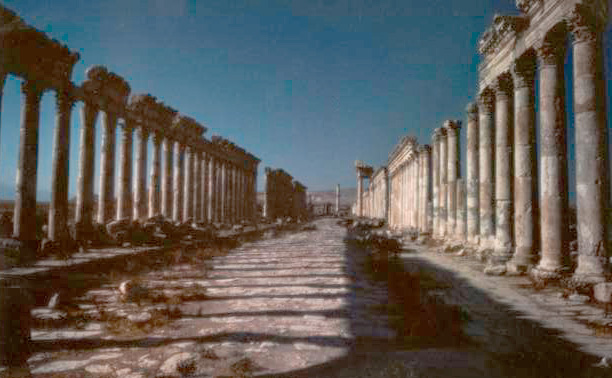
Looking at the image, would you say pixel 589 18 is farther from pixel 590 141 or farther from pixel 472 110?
pixel 472 110

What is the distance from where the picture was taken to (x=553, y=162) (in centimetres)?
1080

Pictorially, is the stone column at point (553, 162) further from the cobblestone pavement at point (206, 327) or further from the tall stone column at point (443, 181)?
the tall stone column at point (443, 181)

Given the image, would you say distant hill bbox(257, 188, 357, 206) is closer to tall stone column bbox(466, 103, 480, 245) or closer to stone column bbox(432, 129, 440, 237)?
stone column bbox(432, 129, 440, 237)

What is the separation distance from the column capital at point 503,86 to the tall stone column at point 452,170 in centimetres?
667

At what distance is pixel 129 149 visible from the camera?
22516mm

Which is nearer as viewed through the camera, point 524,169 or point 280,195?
point 524,169

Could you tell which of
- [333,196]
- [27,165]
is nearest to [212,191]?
[27,165]

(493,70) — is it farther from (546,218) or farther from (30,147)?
(30,147)

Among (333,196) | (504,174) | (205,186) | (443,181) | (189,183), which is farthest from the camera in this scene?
(333,196)

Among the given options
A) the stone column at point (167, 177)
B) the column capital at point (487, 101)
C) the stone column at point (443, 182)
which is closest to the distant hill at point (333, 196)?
the stone column at point (167, 177)

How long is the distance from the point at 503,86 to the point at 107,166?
634 inches

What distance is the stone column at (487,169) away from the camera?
15523 mm

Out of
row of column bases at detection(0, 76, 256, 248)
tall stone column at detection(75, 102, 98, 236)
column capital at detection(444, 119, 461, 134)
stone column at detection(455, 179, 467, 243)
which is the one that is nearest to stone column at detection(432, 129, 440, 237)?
column capital at detection(444, 119, 461, 134)

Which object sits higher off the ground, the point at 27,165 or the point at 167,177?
the point at 167,177
